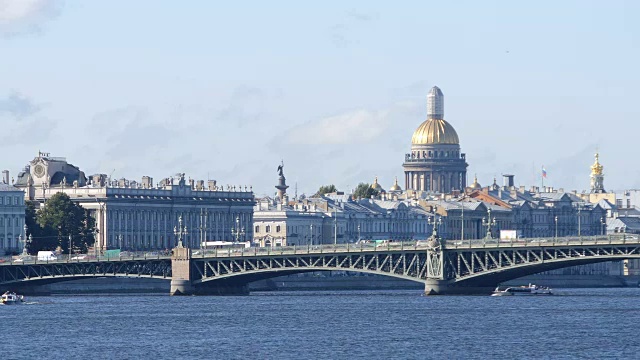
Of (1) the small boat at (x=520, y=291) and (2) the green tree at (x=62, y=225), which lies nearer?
(1) the small boat at (x=520, y=291)

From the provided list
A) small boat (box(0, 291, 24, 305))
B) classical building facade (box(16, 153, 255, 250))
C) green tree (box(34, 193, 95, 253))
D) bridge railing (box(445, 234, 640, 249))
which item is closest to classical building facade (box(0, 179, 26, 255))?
green tree (box(34, 193, 95, 253))

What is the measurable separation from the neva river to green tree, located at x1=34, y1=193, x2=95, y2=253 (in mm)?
32019

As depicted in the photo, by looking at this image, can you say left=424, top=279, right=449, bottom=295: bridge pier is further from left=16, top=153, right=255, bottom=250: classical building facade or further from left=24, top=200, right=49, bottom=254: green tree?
left=16, top=153, right=255, bottom=250: classical building facade

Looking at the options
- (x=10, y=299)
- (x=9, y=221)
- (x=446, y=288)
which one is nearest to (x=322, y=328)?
(x=446, y=288)

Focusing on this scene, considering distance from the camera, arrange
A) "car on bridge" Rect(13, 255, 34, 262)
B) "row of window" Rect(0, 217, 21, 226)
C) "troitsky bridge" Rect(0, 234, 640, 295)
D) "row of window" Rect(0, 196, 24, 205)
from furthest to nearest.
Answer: "row of window" Rect(0, 217, 21, 226) → "row of window" Rect(0, 196, 24, 205) → "car on bridge" Rect(13, 255, 34, 262) → "troitsky bridge" Rect(0, 234, 640, 295)

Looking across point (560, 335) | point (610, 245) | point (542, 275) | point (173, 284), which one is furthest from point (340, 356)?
point (542, 275)

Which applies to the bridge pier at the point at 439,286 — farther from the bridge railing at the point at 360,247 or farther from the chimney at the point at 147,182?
the chimney at the point at 147,182

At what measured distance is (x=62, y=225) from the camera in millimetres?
165500

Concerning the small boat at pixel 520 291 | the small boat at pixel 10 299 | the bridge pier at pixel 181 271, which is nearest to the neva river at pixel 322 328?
the small boat at pixel 10 299

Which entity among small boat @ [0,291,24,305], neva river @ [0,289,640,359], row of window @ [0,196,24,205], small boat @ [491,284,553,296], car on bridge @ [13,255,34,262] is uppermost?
row of window @ [0,196,24,205]

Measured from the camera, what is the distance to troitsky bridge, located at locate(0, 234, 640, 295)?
122062mm

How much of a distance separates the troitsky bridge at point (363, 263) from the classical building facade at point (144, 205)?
44.7m

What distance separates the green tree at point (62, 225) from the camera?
164 m

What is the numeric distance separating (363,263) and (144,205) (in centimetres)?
6057
